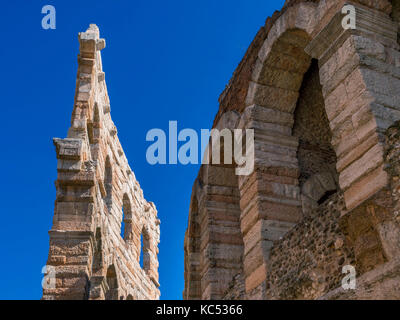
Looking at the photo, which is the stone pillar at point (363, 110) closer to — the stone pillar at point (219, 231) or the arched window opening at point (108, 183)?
the stone pillar at point (219, 231)

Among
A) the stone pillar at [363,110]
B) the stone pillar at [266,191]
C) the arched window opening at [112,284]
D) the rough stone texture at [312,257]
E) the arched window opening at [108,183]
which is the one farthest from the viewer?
the arched window opening at [108,183]

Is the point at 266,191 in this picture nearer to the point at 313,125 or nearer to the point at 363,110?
the point at 313,125

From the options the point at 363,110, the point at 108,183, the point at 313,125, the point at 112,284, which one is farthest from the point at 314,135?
the point at 112,284

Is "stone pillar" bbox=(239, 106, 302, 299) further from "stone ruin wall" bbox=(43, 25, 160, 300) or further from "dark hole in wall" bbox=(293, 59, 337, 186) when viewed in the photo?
"stone ruin wall" bbox=(43, 25, 160, 300)

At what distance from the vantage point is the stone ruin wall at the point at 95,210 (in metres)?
9.15

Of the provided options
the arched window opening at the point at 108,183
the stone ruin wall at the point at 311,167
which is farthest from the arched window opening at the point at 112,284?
the stone ruin wall at the point at 311,167

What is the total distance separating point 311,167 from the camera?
8047mm

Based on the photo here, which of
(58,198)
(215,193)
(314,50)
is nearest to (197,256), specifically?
(215,193)

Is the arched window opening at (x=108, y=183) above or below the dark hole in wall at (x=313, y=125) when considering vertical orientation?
above

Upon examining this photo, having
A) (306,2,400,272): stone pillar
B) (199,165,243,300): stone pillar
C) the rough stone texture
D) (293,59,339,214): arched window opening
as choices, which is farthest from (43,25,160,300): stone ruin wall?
(306,2,400,272): stone pillar

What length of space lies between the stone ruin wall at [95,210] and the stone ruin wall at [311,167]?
7.45 feet

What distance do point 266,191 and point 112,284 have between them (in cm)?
725

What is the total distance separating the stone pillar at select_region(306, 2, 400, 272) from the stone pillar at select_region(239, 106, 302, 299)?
213 cm
